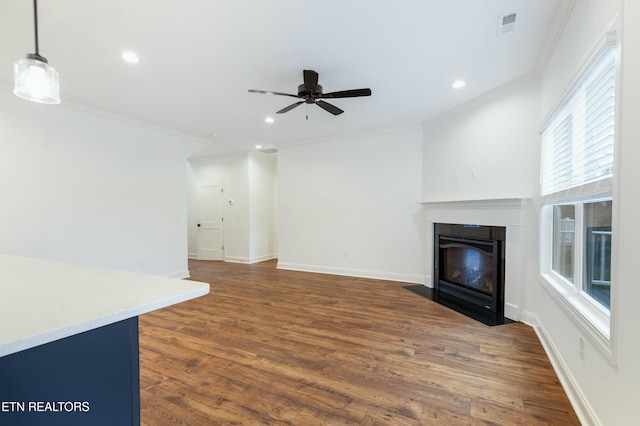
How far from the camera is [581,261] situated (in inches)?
82.4

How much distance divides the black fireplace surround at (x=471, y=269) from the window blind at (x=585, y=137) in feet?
3.32

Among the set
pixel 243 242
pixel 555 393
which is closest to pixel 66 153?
pixel 243 242

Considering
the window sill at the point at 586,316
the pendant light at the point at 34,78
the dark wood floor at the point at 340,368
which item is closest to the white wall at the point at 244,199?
the dark wood floor at the point at 340,368

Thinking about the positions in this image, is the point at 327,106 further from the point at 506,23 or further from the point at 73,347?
the point at 73,347

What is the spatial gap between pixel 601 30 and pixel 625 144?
80 centimetres

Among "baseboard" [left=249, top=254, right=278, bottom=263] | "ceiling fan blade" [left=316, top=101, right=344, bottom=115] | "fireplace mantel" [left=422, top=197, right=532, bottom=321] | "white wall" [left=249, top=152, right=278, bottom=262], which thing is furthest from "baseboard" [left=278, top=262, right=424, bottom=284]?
"ceiling fan blade" [left=316, top=101, right=344, bottom=115]

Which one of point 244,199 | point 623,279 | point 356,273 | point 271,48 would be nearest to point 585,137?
point 623,279

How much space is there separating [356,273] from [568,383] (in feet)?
12.1

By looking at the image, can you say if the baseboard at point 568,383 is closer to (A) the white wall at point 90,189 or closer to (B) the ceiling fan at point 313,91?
(B) the ceiling fan at point 313,91

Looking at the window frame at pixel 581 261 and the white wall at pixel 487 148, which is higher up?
the white wall at pixel 487 148

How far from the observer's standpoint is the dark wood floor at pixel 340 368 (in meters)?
1.75

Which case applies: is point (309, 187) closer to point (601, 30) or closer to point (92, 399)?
point (601, 30)

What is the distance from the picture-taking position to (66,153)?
3.90m

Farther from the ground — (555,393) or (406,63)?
(406,63)
